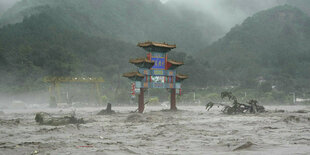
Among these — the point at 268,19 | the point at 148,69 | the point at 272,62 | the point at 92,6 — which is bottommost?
the point at 148,69

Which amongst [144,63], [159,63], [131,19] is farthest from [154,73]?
[131,19]

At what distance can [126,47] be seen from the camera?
109438 millimetres

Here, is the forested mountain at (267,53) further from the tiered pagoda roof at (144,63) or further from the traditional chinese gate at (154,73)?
the tiered pagoda roof at (144,63)

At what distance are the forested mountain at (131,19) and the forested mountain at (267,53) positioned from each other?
32033mm

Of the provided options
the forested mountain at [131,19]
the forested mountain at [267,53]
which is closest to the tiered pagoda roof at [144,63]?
the forested mountain at [267,53]

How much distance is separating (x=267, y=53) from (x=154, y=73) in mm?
92451

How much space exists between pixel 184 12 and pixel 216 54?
78.4 m

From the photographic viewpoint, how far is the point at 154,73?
94.6ft

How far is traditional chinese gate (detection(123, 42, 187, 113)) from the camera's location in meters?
27.8

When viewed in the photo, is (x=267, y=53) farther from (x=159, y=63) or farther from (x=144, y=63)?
(x=144, y=63)

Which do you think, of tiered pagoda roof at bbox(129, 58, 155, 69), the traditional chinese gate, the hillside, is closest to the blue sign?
the traditional chinese gate

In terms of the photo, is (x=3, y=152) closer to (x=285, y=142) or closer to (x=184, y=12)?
(x=285, y=142)

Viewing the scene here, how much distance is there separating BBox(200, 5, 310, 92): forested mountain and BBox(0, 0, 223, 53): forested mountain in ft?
105

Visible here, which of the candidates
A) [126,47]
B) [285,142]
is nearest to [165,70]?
[285,142]
